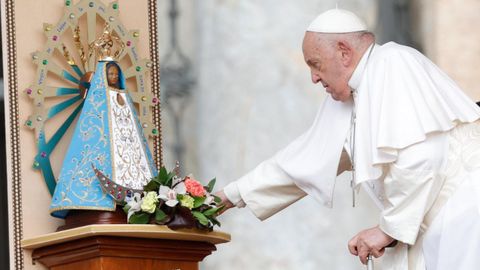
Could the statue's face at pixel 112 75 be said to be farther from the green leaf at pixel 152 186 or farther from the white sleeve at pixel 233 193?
the white sleeve at pixel 233 193

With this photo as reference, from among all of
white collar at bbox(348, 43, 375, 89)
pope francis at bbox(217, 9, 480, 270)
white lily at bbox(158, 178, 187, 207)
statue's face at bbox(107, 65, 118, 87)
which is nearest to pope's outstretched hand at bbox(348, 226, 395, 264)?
pope francis at bbox(217, 9, 480, 270)

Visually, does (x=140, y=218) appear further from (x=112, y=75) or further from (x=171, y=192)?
(x=112, y=75)

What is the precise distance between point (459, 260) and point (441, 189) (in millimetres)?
310

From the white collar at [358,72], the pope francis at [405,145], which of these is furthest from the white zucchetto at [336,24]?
the white collar at [358,72]

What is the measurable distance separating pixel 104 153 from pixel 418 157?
1418 millimetres

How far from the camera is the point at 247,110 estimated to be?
29.4 feet

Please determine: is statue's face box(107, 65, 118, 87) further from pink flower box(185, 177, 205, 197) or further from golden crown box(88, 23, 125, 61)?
pink flower box(185, 177, 205, 197)

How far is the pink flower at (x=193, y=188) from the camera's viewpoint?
6777mm

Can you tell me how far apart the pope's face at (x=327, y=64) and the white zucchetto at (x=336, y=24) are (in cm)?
5

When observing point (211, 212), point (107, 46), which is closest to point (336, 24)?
point (211, 212)

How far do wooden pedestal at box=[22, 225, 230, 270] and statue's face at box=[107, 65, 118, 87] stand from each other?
0.75m

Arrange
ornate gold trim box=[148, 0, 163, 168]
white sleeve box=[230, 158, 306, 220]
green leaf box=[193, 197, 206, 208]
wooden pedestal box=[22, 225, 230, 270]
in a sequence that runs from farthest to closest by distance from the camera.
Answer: ornate gold trim box=[148, 0, 163, 168], white sleeve box=[230, 158, 306, 220], green leaf box=[193, 197, 206, 208], wooden pedestal box=[22, 225, 230, 270]

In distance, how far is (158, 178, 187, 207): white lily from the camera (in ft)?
21.9

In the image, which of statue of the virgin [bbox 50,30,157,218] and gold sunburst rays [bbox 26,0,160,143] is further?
gold sunburst rays [bbox 26,0,160,143]
